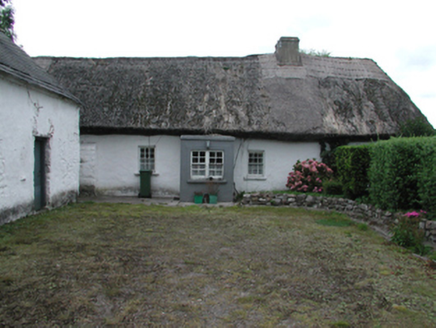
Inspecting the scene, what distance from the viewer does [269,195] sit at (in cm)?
1173

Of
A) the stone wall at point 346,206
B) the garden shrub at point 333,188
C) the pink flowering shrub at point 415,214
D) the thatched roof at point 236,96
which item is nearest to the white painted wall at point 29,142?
the thatched roof at point 236,96

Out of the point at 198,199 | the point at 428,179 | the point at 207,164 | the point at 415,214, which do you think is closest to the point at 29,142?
the point at 198,199

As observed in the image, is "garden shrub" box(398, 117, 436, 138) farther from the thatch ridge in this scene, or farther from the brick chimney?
the brick chimney

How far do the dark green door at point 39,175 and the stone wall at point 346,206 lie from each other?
6.21m

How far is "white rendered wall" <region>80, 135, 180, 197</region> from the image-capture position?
1359cm

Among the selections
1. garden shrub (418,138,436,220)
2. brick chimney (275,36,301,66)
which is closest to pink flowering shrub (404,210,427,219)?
garden shrub (418,138,436,220)

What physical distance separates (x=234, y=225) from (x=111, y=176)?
6921 mm

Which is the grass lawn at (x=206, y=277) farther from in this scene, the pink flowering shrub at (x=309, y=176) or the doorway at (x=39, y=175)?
the pink flowering shrub at (x=309, y=176)

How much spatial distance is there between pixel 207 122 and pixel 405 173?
750cm

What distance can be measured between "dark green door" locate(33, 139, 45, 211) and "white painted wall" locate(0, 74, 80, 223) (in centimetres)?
15

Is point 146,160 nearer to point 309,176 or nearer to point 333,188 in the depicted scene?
point 309,176

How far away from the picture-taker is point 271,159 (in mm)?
13773

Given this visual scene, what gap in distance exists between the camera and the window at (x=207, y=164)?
12625 mm

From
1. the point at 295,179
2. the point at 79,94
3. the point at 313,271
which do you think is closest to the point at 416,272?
the point at 313,271
